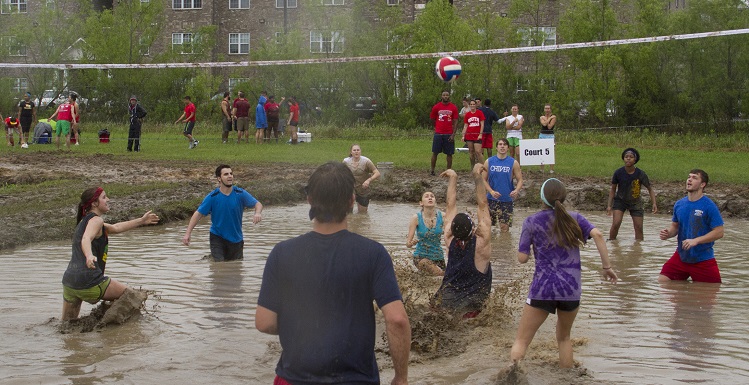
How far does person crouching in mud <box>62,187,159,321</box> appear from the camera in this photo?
8.60 metres

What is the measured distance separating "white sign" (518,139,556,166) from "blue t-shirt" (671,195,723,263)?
1115 cm

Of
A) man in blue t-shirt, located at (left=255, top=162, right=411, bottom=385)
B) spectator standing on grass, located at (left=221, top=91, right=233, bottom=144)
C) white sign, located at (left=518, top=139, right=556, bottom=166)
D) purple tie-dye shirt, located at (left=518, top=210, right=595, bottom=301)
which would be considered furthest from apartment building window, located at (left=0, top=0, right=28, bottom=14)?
man in blue t-shirt, located at (left=255, top=162, right=411, bottom=385)

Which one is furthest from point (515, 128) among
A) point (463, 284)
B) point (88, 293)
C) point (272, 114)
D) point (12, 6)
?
point (12, 6)

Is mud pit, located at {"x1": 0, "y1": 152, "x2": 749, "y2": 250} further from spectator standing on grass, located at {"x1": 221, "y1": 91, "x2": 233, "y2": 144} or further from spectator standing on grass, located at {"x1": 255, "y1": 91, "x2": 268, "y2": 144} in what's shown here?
spectator standing on grass, located at {"x1": 255, "y1": 91, "x2": 268, "y2": 144}

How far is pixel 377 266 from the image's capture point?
4.26 metres

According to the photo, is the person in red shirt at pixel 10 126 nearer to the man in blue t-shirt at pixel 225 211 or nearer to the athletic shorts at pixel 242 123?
the athletic shorts at pixel 242 123

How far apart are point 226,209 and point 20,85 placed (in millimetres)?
38342

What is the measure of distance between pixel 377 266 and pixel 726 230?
Result: 43.9 feet

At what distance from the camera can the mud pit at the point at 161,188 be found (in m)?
15.8

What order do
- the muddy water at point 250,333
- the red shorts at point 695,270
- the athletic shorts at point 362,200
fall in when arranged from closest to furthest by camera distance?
Result: the muddy water at point 250,333, the red shorts at point 695,270, the athletic shorts at point 362,200

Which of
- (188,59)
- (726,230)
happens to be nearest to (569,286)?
(726,230)

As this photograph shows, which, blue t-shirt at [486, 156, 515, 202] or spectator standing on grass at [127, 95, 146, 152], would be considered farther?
spectator standing on grass at [127, 95, 146, 152]

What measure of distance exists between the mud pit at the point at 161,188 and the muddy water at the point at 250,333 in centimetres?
245

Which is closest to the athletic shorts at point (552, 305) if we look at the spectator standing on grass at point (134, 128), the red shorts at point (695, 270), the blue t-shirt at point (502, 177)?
the red shorts at point (695, 270)
